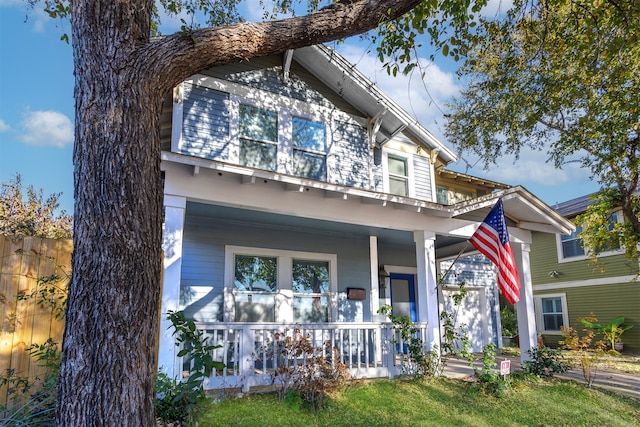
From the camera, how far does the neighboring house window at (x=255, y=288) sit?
8.16m

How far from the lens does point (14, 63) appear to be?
50.3 ft

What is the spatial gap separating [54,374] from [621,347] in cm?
1730

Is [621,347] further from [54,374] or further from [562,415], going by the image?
[54,374]

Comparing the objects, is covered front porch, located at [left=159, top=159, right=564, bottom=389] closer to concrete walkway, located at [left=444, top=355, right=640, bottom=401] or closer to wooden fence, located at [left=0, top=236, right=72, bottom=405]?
concrete walkway, located at [left=444, top=355, right=640, bottom=401]

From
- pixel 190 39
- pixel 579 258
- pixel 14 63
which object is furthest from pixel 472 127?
pixel 14 63

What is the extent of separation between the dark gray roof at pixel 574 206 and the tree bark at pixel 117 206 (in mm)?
17385

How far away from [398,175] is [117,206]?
8.69 m

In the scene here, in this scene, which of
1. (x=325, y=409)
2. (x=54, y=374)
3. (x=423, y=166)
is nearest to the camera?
(x=54, y=374)

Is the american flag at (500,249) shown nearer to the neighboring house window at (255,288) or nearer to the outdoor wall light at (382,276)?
the outdoor wall light at (382,276)

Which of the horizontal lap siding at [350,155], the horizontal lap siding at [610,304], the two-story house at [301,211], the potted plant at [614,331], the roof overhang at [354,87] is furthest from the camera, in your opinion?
the horizontal lap siding at [610,304]

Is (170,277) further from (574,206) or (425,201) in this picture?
(574,206)

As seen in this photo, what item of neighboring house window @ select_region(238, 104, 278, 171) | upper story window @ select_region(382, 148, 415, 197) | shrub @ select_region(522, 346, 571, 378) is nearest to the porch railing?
shrub @ select_region(522, 346, 571, 378)

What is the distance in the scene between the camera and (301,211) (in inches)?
272

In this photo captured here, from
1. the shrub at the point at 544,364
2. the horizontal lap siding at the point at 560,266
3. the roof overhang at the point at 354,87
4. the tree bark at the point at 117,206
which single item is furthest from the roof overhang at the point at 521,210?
the horizontal lap siding at the point at 560,266
